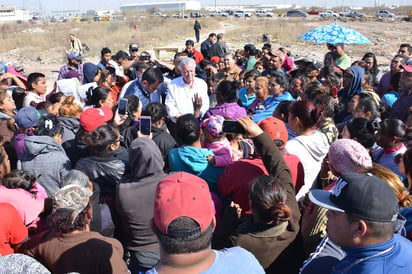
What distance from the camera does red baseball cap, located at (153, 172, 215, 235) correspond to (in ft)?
5.39

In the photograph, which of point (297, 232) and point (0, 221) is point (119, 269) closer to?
point (0, 221)

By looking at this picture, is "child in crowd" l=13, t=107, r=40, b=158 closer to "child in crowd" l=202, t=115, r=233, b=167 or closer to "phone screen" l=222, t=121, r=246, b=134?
"child in crowd" l=202, t=115, r=233, b=167

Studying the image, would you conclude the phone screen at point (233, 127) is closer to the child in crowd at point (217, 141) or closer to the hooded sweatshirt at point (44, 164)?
the child in crowd at point (217, 141)

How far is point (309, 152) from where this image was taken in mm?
3521

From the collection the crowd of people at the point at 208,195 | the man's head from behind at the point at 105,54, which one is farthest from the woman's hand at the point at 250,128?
the man's head from behind at the point at 105,54

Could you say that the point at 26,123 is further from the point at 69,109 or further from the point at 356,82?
the point at 356,82

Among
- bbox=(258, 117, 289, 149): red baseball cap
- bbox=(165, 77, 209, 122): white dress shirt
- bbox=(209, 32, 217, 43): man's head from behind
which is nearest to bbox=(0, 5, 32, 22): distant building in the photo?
bbox=(209, 32, 217, 43): man's head from behind

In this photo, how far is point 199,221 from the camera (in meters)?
1.64

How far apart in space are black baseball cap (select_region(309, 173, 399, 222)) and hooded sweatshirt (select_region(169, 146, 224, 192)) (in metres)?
1.56

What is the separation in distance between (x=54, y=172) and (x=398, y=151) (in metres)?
3.41

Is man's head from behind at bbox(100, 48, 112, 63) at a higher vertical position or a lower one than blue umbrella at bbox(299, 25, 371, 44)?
lower

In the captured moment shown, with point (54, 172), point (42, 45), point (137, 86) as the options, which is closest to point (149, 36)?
point (42, 45)

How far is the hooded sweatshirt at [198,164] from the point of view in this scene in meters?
3.23

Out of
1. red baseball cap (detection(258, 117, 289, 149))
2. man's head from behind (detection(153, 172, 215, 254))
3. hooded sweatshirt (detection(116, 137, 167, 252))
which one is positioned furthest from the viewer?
red baseball cap (detection(258, 117, 289, 149))
